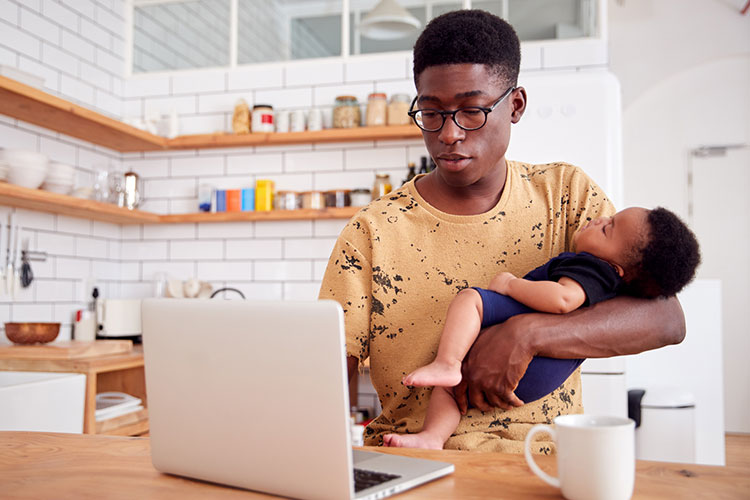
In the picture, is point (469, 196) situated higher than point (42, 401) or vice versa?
point (469, 196)

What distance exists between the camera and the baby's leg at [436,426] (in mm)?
1186

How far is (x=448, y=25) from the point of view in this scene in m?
1.33

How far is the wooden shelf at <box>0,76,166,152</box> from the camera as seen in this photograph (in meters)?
2.78

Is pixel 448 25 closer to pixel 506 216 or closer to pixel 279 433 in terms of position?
pixel 506 216

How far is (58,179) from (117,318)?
0.76 metres

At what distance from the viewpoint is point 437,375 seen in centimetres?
118

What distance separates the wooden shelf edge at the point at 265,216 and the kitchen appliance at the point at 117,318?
0.57 m

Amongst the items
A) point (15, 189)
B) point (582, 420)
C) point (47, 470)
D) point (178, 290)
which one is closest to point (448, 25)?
point (582, 420)

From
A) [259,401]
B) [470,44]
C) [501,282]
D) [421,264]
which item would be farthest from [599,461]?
[470,44]

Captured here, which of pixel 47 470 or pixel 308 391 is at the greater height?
pixel 308 391

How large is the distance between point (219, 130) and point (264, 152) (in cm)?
31

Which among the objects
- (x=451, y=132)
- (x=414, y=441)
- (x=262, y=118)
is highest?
(x=262, y=118)

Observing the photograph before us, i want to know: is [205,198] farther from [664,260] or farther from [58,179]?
[664,260]

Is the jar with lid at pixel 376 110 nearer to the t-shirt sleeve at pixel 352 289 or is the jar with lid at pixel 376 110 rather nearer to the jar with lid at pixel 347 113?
the jar with lid at pixel 347 113
